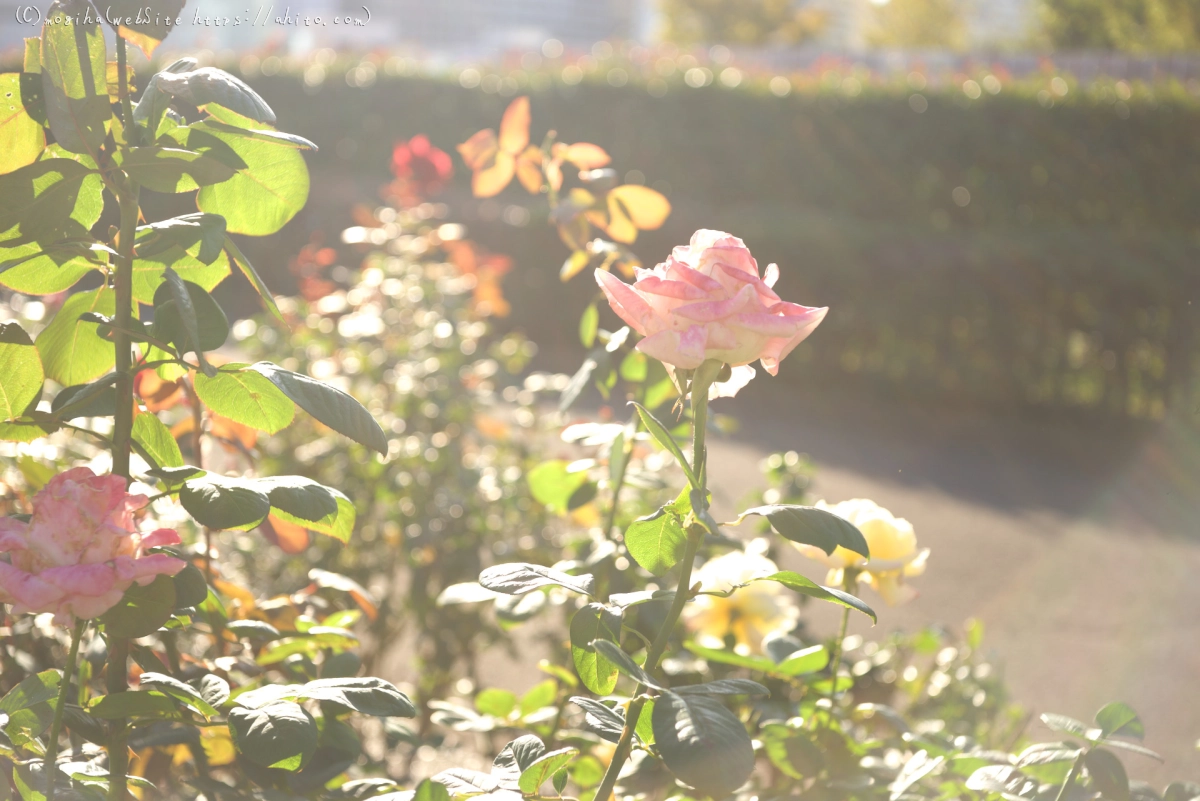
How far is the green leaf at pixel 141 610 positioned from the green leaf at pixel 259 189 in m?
0.32

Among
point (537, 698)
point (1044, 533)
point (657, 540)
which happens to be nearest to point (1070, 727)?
point (657, 540)

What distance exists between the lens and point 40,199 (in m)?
0.83

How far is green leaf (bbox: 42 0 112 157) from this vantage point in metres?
0.82

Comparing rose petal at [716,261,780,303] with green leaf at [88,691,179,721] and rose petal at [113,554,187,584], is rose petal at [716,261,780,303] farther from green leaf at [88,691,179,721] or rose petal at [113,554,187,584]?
green leaf at [88,691,179,721]

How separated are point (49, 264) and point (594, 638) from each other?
595mm

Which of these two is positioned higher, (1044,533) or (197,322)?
(197,322)

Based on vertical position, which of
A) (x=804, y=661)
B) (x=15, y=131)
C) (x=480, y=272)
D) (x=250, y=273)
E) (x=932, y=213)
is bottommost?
(x=932, y=213)

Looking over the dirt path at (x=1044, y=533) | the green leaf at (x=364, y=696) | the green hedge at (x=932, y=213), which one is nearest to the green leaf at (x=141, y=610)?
the green leaf at (x=364, y=696)

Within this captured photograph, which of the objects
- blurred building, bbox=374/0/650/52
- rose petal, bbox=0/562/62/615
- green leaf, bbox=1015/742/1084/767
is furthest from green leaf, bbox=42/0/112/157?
blurred building, bbox=374/0/650/52

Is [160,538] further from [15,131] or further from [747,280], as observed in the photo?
[747,280]

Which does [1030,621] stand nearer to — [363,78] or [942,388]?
[942,388]

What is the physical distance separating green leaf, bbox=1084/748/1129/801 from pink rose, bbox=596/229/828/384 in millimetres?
495

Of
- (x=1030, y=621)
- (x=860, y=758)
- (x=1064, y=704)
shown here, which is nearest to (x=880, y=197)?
(x=1030, y=621)

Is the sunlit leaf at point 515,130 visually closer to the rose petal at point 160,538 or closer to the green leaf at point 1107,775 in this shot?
the rose petal at point 160,538
